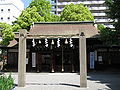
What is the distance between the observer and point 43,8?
3366cm

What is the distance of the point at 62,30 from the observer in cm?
2331

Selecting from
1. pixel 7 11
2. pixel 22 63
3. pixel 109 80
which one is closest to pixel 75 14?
pixel 109 80

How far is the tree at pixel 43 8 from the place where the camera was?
107 ft

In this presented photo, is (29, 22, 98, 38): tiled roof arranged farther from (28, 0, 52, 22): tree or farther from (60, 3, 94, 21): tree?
(28, 0, 52, 22): tree

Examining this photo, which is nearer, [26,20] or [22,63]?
[22,63]

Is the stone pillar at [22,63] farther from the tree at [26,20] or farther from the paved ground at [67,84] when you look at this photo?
the tree at [26,20]

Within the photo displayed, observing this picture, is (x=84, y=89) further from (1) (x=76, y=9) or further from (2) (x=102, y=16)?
(2) (x=102, y=16)

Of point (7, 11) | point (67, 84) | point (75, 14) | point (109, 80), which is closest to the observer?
point (67, 84)

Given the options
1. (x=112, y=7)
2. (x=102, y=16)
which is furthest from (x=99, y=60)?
(x=102, y=16)

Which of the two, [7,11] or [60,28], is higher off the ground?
[7,11]

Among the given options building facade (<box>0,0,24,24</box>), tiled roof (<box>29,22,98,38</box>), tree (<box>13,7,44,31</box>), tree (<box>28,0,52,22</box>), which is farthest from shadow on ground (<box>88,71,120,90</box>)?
building facade (<box>0,0,24,24</box>)

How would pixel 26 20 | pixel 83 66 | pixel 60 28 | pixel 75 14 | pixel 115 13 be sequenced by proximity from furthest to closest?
pixel 75 14
pixel 26 20
pixel 60 28
pixel 115 13
pixel 83 66

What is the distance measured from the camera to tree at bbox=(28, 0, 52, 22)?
32.7 m

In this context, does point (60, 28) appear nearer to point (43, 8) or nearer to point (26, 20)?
point (26, 20)
